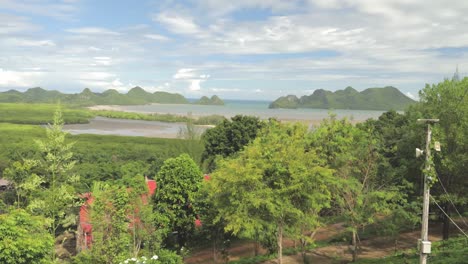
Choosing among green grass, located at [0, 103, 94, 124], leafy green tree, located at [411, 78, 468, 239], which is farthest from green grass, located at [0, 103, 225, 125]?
leafy green tree, located at [411, 78, 468, 239]

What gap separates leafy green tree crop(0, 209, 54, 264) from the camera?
11141mm

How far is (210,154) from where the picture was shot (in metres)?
39.6

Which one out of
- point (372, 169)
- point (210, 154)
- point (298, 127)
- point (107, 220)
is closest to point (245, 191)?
point (107, 220)

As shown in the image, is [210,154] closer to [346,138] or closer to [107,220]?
[346,138]

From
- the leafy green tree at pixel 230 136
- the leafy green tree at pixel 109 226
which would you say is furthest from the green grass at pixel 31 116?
the leafy green tree at pixel 109 226

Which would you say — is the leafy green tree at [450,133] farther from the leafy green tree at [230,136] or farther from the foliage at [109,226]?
the leafy green tree at [230,136]

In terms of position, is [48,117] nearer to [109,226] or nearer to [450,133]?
[109,226]

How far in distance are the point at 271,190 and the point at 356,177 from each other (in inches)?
223

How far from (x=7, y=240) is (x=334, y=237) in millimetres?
19925

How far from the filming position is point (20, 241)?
11383mm

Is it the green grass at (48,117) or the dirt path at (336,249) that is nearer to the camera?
the dirt path at (336,249)

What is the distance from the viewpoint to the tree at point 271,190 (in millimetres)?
15367

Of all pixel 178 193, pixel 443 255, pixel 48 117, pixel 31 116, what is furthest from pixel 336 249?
pixel 31 116

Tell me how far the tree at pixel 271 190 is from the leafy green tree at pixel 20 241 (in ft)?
22.2
